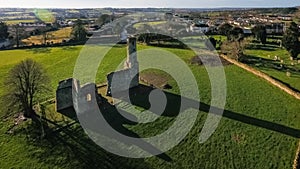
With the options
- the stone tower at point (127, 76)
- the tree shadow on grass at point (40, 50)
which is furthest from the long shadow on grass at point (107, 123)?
the tree shadow on grass at point (40, 50)

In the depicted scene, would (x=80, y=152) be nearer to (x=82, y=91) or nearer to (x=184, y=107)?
(x=82, y=91)

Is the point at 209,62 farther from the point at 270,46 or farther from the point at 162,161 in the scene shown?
the point at 162,161

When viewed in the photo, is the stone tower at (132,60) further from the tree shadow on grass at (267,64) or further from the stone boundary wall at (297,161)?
the tree shadow on grass at (267,64)

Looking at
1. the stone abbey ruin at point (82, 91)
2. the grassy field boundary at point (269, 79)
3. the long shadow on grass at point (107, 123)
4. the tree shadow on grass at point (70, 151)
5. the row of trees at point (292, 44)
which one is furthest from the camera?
the row of trees at point (292, 44)

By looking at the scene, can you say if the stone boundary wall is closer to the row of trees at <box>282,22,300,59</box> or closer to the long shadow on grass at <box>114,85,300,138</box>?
the long shadow on grass at <box>114,85,300,138</box>

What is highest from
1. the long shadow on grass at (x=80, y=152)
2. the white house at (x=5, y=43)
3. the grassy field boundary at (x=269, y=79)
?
the white house at (x=5, y=43)

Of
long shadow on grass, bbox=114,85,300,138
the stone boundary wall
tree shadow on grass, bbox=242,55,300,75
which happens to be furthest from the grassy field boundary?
the stone boundary wall

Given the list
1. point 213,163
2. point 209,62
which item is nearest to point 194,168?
point 213,163
